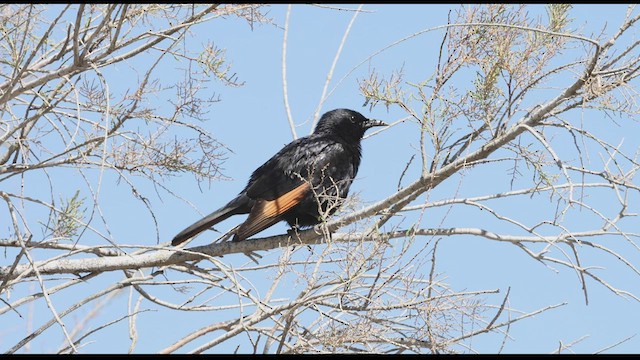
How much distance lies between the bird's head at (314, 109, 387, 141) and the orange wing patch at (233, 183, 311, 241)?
0.92m

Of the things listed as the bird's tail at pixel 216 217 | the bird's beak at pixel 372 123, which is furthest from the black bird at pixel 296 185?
the bird's beak at pixel 372 123

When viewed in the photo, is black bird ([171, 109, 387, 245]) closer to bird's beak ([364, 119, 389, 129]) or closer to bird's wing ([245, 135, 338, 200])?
bird's wing ([245, 135, 338, 200])

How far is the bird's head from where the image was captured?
596 cm

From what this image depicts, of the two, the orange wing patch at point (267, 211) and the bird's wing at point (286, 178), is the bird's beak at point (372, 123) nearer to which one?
the bird's wing at point (286, 178)

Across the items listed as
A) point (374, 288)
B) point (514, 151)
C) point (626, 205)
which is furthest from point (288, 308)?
point (626, 205)

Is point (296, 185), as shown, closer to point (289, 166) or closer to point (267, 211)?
point (289, 166)

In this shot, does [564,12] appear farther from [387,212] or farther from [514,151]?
[387,212]

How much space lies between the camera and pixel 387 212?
4.06m

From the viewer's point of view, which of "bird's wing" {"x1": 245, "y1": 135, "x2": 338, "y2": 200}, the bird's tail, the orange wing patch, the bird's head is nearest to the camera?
the orange wing patch

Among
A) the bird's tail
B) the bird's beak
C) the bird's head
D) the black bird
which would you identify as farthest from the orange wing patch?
the bird's beak

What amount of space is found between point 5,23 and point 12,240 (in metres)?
1.06

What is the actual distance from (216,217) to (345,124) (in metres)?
1.39

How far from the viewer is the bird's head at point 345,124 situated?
596 cm

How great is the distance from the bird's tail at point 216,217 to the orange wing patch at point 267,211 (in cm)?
14
